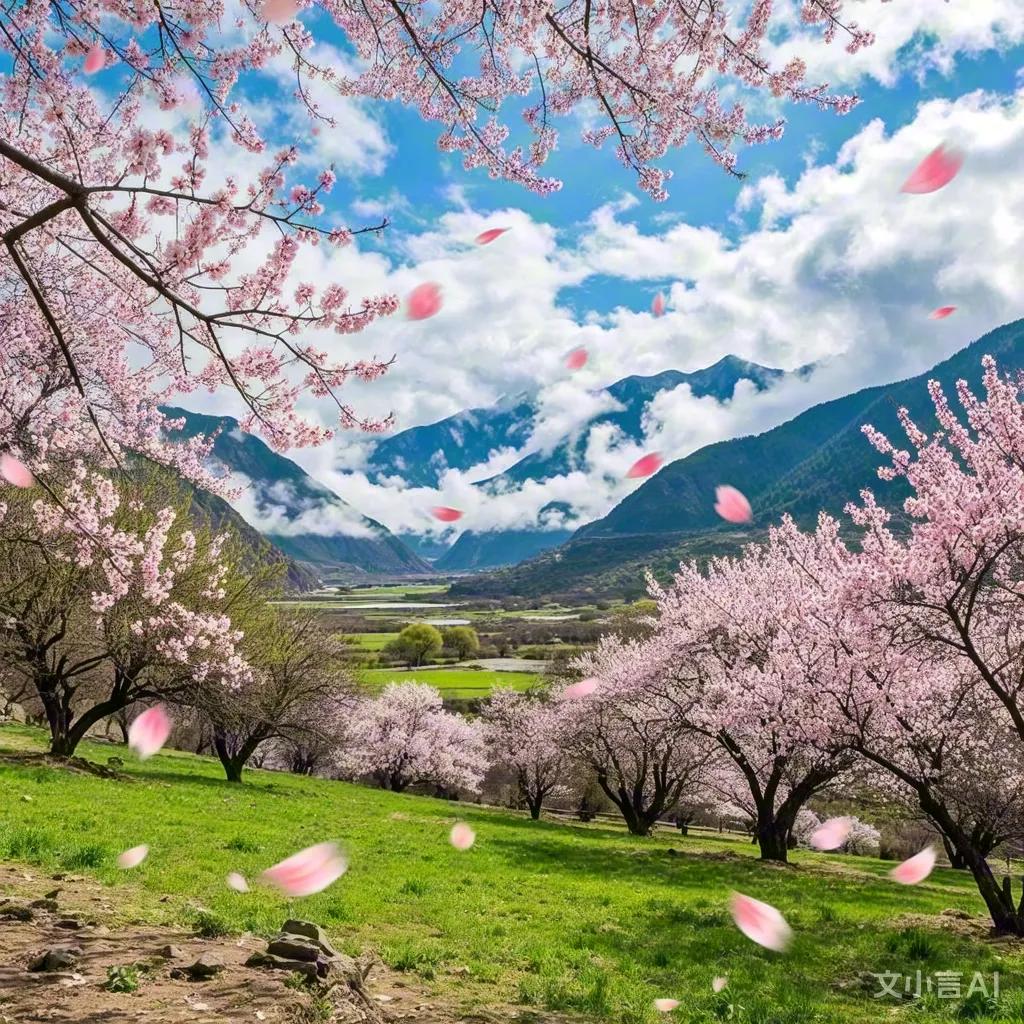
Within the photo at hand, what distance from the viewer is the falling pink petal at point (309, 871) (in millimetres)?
11242

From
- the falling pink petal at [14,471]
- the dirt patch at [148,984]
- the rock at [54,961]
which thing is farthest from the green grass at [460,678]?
the rock at [54,961]

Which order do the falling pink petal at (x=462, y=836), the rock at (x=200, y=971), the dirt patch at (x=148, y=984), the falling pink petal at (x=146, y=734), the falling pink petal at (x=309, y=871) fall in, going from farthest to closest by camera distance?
the falling pink petal at (x=146, y=734)
the falling pink petal at (x=462, y=836)
the falling pink petal at (x=309, y=871)
the rock at (x=200, y=971)
the dirt patch at (x=148, y=984)

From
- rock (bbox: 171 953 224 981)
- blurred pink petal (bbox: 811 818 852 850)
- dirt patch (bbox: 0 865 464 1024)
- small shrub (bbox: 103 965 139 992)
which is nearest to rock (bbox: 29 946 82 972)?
dirt patch (bbox: 0 865 464 1024)

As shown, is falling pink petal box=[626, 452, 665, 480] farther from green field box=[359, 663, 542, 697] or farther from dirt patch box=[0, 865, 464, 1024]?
green field box=[359, 663, 542, 697]

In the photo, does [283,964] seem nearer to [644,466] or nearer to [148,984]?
[148,984]

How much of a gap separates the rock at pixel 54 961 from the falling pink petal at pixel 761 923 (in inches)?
369

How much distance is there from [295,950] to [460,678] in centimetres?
9217

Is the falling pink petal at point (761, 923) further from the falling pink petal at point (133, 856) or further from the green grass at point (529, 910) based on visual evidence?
the falling pink petal at point (133, 856)

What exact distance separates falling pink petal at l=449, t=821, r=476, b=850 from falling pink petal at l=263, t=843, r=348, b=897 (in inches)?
177

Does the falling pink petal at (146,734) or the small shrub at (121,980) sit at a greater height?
the small shrub at (121,980)

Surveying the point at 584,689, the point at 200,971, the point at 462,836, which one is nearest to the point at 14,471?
the point at 200,971

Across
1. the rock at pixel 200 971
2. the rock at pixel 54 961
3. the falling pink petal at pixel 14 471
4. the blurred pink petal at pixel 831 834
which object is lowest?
the blurred pink petal at pixel 831 834

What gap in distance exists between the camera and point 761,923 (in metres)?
12.4

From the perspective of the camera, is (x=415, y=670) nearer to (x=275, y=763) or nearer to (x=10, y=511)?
(x=275, y=763)
